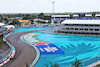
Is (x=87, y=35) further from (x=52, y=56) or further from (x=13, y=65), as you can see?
(x=13, y=65)

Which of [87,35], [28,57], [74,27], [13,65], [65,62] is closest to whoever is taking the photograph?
[13,65]

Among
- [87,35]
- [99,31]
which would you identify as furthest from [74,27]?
[99,31]

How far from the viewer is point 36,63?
2548cm

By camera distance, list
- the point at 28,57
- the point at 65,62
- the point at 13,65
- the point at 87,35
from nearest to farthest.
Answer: the point at 13,65 → the point at 65,62 → the point at 28,57 → the point at 87,35

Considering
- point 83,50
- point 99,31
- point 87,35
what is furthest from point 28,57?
point 99,31

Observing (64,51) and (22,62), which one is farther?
(64,51)

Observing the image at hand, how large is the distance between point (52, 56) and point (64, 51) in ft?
A: 16.6

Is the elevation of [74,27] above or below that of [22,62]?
above

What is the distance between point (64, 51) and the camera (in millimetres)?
33062

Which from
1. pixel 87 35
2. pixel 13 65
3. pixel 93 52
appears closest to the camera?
pixel 13 65

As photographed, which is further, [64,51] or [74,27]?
[74,27]

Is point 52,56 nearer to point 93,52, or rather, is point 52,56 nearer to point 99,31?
point 93,52

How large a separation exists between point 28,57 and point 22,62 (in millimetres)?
2870

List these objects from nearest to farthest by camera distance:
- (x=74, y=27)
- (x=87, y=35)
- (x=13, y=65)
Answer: (x=13, y=65) < (x=87, y=35) < (x=74, y=27)
